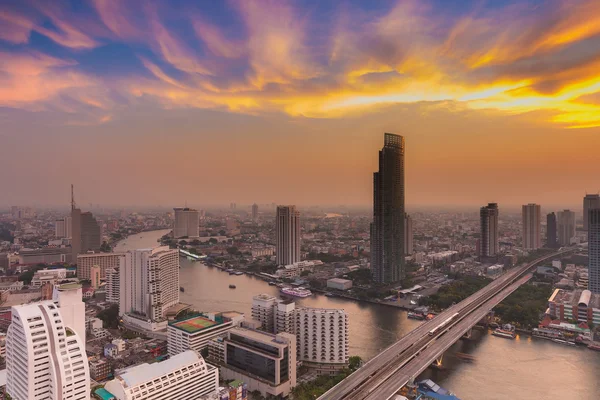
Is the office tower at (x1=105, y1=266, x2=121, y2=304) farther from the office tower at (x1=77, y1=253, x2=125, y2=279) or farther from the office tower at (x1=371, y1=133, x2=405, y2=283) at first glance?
the office tower at (x1=371, y1=133, x2=405, y2=283)

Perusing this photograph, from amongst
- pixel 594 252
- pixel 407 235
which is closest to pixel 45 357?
pixel 594 252

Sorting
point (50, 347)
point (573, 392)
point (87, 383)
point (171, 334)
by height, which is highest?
point (50, 347)

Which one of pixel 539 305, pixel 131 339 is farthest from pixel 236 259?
pixel 539 305

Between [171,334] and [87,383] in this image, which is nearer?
[87,383]

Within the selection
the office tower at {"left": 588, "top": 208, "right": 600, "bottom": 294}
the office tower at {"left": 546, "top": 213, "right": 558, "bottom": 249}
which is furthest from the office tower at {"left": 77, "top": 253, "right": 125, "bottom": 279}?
the office tower at {"left": 546, "top": 213, "right": 558, "bottom": 249}

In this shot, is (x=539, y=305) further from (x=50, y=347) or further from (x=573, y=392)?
(x=50, y=347)

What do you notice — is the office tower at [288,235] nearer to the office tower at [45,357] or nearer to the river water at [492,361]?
the river water at [492,361]

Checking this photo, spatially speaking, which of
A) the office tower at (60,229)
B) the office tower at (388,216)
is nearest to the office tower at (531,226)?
the office tower at (388,216)
